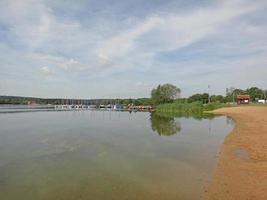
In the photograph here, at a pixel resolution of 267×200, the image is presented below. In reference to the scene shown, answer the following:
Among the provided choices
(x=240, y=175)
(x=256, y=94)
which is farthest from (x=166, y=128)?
(x=256, y=94)

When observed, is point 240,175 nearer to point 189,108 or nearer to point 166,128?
point 166,128

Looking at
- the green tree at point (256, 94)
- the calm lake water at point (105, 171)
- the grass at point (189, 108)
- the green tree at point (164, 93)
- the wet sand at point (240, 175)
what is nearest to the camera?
the wet sand at point (240, 175)

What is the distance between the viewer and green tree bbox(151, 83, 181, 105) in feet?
322

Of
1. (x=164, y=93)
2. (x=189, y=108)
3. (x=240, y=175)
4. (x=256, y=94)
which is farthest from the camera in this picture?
(x=256, y=94)

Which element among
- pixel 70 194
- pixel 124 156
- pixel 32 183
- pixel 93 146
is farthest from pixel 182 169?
pixel 93 146

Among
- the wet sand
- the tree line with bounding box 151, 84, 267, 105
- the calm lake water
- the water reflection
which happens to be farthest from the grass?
the wet sand

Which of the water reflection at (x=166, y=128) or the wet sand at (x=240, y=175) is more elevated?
the water reflection at (x=166, y=128)

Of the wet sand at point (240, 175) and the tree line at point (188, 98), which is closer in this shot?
the wet sand at point (240, 175)

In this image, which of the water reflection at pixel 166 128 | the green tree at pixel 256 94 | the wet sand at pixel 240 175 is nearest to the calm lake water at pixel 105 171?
the wet sand at pixel 240 175

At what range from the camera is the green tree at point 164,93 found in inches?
3866

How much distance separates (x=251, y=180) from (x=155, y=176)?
3417 millimetres

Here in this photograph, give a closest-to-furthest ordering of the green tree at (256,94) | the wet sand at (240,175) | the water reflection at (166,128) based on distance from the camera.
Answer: the wet sand at (240,175), the water reflection at (166,128), the green tree at (256,94)

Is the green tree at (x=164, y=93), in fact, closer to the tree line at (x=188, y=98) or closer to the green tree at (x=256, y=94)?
the tree line at (x=188, y=98)

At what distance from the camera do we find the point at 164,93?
100 meters
